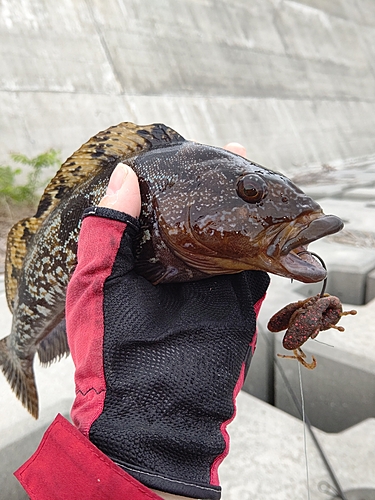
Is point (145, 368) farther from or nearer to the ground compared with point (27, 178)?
nearer to the ground

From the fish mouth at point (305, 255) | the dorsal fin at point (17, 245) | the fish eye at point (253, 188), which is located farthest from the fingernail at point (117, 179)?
the dorsal fin at point (17, 245)

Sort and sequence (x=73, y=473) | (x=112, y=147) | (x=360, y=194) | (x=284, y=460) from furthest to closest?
1. (x=360, y=194)
2. (x=284, y=460)
3. (x=112, y=147)
4. (x=73, y=473)

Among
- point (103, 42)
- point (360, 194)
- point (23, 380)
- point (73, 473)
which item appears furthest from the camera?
point (103, 42)

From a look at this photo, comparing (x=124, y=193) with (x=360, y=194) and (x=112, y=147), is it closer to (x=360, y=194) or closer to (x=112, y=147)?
(x=112, y=147)

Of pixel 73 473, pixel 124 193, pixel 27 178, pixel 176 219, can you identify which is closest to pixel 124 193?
pixel 124 193

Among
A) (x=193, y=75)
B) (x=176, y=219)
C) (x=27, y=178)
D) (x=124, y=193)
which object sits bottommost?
(x=176, y=219)

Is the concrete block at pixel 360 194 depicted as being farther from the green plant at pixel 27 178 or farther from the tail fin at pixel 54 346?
the tail fin at pixel 54 346
